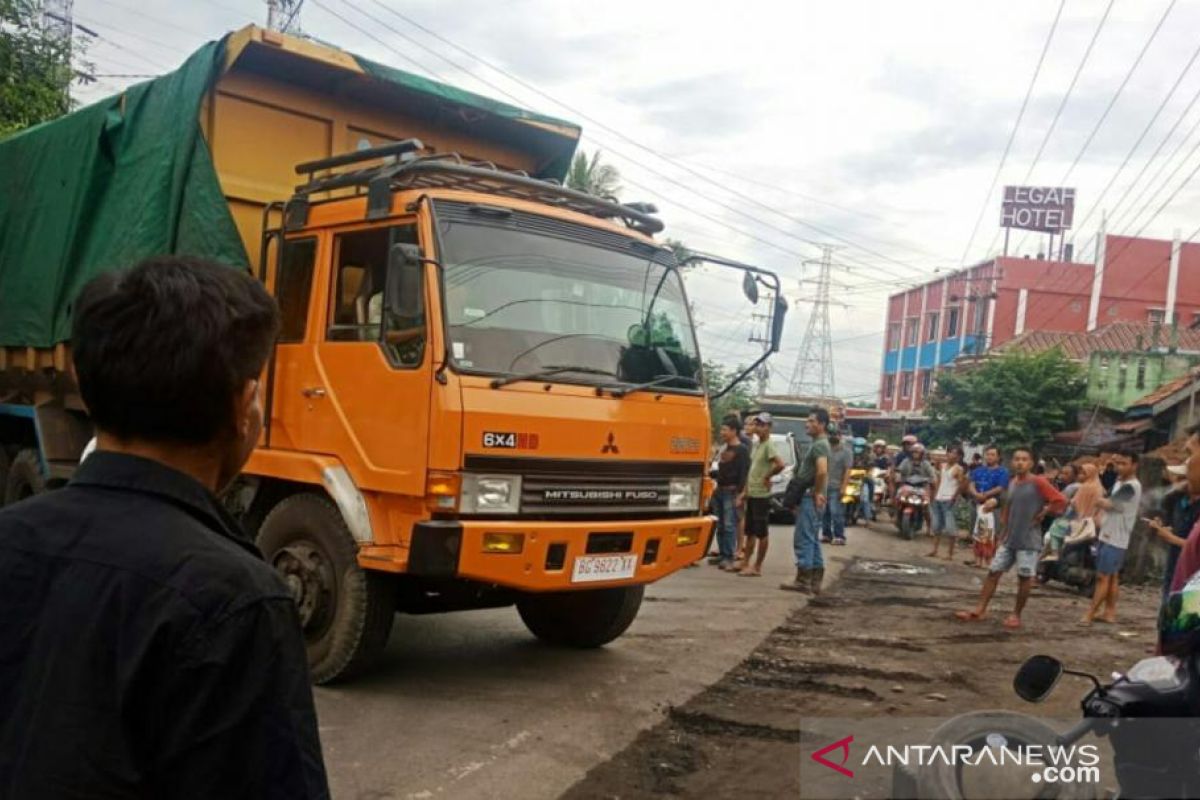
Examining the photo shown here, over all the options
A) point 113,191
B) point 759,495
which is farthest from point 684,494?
point 759,495

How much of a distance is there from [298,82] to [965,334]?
42.5 metres

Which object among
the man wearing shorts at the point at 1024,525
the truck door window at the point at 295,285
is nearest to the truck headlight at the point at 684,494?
the truck door window at the point at 295,285

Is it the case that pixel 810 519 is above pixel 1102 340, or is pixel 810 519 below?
below

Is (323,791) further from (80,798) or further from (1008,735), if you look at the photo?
(1008,735)

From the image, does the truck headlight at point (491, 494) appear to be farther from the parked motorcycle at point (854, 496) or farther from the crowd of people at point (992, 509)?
the parked motorcycle at point (854, 496)

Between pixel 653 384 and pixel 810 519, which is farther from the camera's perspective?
pixel 810 519

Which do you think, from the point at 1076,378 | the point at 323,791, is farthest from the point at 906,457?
the point at 323,791

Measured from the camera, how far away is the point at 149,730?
4.22 feet

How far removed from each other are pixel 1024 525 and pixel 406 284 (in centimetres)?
587

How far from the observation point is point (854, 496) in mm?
18234

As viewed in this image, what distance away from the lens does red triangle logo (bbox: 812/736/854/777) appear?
2.19 metres

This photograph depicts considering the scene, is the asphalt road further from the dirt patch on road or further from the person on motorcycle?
the person on motorcycle

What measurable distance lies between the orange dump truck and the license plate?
0.02 meters

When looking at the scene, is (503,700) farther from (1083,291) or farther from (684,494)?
(1083,291)
